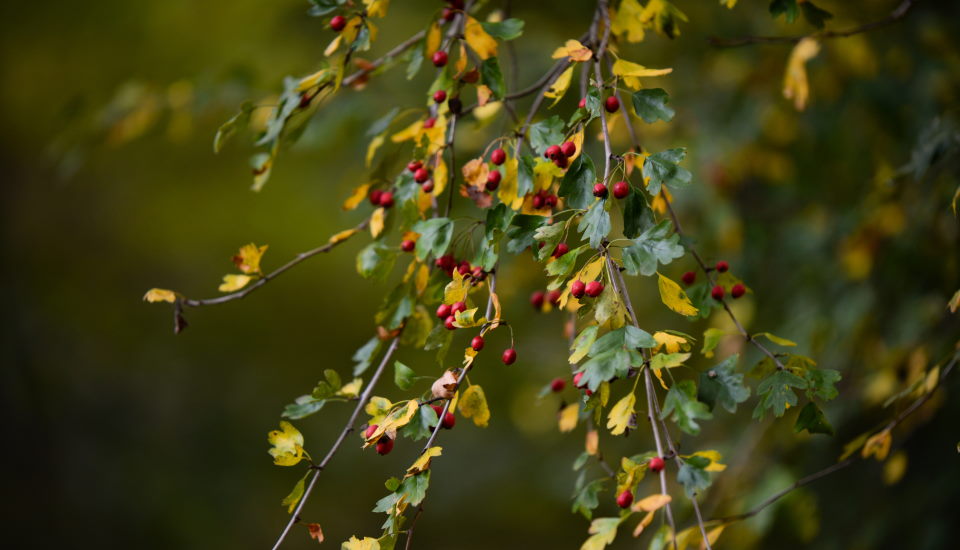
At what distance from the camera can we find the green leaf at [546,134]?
30.0 inches

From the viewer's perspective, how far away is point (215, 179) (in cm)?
345

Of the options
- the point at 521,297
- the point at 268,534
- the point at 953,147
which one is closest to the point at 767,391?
the point at 953,147

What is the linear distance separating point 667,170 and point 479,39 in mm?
262

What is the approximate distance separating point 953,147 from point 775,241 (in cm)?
95

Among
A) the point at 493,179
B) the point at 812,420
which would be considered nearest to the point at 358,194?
the point at 493,179

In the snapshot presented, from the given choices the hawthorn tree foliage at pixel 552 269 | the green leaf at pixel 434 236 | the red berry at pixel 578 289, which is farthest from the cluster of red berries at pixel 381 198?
the red berry at pixel 578 289

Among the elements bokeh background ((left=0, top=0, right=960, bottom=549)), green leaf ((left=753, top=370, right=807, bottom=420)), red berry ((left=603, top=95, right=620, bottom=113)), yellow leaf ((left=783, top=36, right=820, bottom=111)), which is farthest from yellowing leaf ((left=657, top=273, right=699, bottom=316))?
bokeh background ((left=0, top=0, right=960, bottom=549))

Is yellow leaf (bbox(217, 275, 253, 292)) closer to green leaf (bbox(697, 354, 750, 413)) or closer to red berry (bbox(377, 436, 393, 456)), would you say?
red berry (bbox(377, 436, 393, 456))

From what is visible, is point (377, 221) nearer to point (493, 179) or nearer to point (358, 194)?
point (358, 194)

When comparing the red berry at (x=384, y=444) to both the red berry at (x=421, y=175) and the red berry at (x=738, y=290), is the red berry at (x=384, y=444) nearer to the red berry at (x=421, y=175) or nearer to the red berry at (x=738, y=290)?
the red berry at (x=421, y=175)

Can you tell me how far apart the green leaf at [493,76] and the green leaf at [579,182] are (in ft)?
0.51

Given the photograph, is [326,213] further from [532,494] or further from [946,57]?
[946,57]

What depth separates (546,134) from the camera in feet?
2.53

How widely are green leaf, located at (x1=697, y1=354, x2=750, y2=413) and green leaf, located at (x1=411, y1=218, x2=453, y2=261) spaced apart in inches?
11.2
